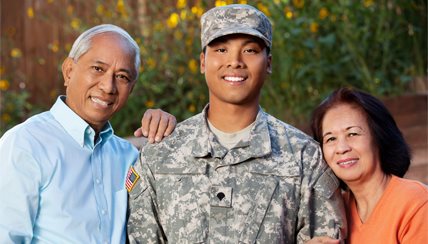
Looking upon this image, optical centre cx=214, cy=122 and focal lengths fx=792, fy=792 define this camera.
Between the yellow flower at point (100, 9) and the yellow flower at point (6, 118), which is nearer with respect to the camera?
the yellow flower at point (100, 9)

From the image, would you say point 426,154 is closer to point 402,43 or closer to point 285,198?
point 402,43

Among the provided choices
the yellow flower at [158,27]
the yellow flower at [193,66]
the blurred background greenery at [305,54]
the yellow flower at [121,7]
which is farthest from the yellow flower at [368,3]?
the yellow flower at [121,7]

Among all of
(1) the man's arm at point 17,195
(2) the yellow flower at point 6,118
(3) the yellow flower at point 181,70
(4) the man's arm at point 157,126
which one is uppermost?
(3) the yellow flower at point 181,70

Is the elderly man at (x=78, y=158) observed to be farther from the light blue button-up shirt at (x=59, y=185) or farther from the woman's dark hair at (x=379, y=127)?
the woman's dark hair at (x=379, y=127)

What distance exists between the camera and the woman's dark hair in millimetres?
3664

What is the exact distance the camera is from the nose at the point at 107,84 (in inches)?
143

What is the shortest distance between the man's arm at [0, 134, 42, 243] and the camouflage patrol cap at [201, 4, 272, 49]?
3.24ft

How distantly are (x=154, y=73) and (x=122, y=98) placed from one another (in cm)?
364

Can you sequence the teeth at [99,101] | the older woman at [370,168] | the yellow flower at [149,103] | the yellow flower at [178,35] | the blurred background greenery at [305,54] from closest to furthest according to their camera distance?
the older woman at [370,168], the teeth at [99,101], the blurred background greenery at [305,54], the yellow flower at [149,103], the yellow flower at [178,35]

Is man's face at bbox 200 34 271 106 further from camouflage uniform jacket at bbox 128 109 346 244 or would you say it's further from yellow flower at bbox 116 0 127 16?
yellow flower at bbox 116 0 127 16

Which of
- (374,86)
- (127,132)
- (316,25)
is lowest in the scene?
(127,132)

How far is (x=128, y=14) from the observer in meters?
7.86

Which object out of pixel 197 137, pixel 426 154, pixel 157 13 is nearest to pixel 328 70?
pixel 426 154

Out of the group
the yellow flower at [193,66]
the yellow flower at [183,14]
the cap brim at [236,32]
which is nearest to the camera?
the cap brim at [236,32]
